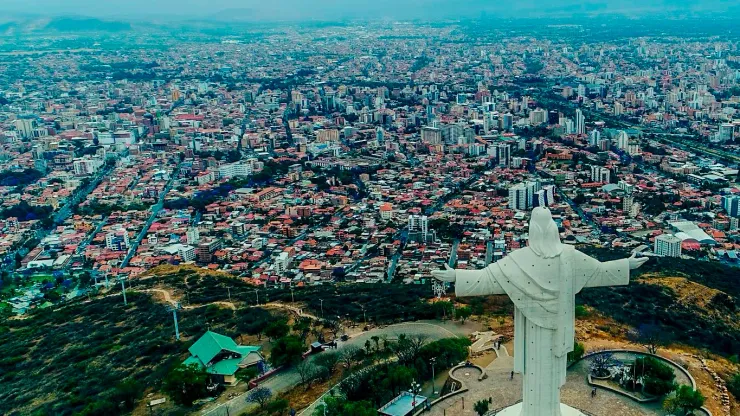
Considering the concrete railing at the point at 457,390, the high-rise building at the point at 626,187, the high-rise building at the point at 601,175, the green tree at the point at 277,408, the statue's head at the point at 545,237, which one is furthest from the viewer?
the high-rise building at the point at 601,175

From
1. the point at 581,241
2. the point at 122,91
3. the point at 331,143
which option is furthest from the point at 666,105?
the point at 122,91

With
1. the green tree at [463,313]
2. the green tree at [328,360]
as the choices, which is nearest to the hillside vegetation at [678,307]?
the green tree at [463,313]

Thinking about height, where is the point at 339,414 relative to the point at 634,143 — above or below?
above

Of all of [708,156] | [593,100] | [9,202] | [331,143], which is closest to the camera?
[9,202]

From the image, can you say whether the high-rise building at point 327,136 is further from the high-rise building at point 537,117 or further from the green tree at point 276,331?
the green tree at point 276,331

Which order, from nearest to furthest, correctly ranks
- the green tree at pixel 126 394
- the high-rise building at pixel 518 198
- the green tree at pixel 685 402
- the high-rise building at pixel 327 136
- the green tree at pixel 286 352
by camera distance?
1. the green tree at pixel 685 402
2. the green tree at pixel 126 394
3. the green tree at pixel 286 352
4. the high-rise building at pixel 518 198
5. the high-rise building at pixel 327 136

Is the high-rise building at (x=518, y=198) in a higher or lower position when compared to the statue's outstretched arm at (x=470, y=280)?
lower

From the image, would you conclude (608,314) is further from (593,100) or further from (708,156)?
(593,100)
